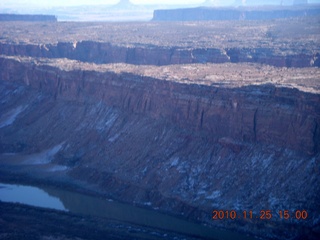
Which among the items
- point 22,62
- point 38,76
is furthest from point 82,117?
point 22,62

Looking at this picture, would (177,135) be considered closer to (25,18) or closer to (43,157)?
(43,157)

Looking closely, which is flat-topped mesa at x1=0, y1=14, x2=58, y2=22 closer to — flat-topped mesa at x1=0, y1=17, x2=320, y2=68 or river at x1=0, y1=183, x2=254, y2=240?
flat-topped mesa at x1=0, y1=17, x2=320, y2=68

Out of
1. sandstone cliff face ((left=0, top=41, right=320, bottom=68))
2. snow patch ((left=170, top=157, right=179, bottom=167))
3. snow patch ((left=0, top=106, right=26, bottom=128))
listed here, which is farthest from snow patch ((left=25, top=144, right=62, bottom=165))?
sandstone cliff face ((left=0, top=41, right=320, bottom=68))

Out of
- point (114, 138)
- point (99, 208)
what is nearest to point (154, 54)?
point (114, 138)

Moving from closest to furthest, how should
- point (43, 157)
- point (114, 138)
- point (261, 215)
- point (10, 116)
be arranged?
1. point (261, 215)
2. point (114, 138)
3. point (43, 157)
4. point (10, 116)

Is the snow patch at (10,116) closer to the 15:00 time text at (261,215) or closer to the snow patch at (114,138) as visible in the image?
the snow patch at (114,138)

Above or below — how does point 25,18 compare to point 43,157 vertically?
above

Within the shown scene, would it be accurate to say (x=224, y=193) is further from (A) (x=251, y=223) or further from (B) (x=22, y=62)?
(B) (x=22, y=62)
